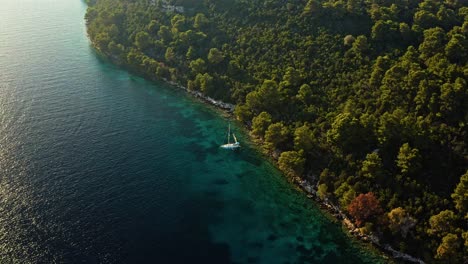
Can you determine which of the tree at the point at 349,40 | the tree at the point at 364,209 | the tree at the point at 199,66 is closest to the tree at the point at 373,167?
the tree at the point at 364,209

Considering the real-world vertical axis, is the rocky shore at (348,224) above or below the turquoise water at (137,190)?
above

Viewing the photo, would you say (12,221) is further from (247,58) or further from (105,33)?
(105,33)

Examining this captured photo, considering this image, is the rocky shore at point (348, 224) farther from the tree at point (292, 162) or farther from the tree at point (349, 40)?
the tree at point (349, 40)

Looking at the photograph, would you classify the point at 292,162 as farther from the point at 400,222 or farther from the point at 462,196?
the point at 462,196

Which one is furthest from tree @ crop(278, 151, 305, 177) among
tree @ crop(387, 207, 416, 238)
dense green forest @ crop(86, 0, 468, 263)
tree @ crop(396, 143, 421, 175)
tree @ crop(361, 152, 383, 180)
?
tree @ crop(387, 207, 416, 238)

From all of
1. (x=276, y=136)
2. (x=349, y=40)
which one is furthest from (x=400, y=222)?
(x=349, y=40)
